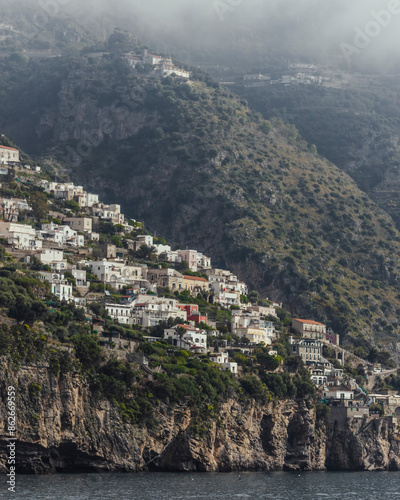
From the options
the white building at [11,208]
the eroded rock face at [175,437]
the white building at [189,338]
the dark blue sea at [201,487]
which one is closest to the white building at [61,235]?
the white building at [11,208]

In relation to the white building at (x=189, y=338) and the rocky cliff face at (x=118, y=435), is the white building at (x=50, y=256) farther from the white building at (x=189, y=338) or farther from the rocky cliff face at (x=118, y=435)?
the rocky cliff face at (x=118, y=435)

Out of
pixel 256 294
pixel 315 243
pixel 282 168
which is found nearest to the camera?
pixel 256 294

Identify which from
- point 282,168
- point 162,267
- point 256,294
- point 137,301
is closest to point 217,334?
point 137,301

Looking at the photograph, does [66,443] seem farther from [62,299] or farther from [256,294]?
[256,294]

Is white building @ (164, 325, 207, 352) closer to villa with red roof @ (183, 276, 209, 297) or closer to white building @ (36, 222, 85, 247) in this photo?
villa with red roof @ (183, 276, 209, 297)

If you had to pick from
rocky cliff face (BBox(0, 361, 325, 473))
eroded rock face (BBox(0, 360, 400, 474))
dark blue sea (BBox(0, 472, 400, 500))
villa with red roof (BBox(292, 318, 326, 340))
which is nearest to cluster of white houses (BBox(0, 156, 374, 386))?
villa with red roof (BBox(292, 318, 326, 340))

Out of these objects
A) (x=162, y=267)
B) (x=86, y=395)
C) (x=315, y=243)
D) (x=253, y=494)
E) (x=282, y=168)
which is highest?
(x=282, y=168)
